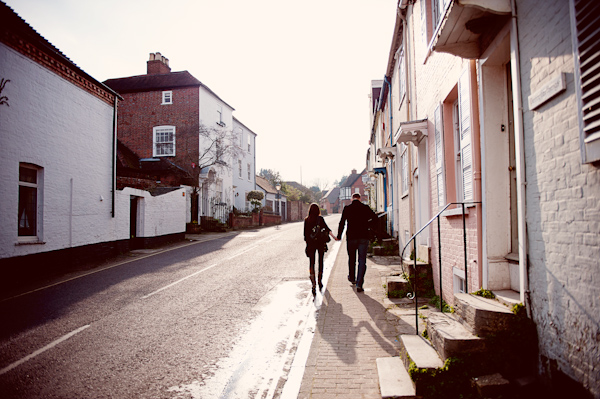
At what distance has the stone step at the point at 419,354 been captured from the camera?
3322 millimetres

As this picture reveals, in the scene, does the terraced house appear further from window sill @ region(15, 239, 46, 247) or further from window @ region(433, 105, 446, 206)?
window sill @ region(15, 239, 46, 247)

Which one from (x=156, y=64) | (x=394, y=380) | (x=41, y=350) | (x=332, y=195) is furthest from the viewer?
(x=332, y=195)

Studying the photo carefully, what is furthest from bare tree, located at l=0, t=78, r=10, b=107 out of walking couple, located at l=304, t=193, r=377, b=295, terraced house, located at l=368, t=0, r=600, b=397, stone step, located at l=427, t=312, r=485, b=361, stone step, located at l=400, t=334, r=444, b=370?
stone step, located at l=427, t=312, r=485, b=361

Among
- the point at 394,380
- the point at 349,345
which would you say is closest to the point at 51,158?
the point at 349,345

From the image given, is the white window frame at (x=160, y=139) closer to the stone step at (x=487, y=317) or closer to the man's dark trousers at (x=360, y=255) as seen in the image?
the man's dark trousers at (x=360, y=255)

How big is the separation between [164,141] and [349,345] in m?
24.9

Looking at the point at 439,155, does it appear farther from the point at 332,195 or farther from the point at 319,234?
the point at 332,195

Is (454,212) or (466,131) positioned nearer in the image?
(466,131)

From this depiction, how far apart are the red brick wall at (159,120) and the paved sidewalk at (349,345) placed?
20791mm

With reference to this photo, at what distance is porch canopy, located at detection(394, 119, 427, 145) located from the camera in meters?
7.22

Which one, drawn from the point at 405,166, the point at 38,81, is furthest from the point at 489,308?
the point at 38,81

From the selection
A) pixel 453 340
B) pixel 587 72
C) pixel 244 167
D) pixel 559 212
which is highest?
pixel 244 167

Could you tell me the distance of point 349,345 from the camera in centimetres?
475

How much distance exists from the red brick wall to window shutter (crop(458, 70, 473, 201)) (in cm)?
2242
